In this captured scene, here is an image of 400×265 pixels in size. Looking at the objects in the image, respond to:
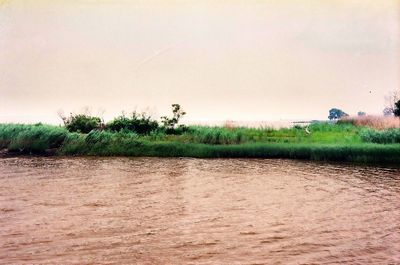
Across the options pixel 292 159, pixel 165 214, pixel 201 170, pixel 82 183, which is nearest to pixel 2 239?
pixel 165 214

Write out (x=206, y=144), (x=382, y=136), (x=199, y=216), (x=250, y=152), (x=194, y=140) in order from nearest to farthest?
(x=199, y=216) < (x=250, y=152) < (x=382, y=136) < (x=206, y=144) < (x=194, y=140)

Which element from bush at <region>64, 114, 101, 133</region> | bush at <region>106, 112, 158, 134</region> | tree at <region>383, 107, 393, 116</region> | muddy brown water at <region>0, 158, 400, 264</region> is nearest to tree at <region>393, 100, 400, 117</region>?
tree at <region>383, 107, 393, 116</region>

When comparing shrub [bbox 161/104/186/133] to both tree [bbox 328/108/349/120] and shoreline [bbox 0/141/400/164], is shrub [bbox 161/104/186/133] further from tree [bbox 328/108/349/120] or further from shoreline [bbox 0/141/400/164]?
tree [bbox 328/108/349/120]

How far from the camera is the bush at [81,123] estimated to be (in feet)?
57.7

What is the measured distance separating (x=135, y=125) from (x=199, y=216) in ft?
37.4

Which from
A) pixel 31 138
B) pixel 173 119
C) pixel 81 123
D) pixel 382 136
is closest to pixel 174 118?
pixel 173 119

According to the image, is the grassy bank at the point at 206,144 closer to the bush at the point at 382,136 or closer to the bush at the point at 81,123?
the bush at the point at 382,136

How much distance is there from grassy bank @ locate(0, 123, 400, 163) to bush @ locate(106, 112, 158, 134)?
1.90ft

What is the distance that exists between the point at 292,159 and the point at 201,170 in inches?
148

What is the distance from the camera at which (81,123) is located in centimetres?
1769

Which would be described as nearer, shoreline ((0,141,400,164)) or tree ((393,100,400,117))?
shoreline ((0,141,400,164))

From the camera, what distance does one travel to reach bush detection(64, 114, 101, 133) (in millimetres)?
17594

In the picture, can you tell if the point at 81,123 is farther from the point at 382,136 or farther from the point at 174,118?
the point at 382,136

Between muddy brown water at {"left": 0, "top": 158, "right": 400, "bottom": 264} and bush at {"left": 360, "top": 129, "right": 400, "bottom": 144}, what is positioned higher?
bush at {"left": 360, "top": 129, "right": 400, "bottom": 144}
